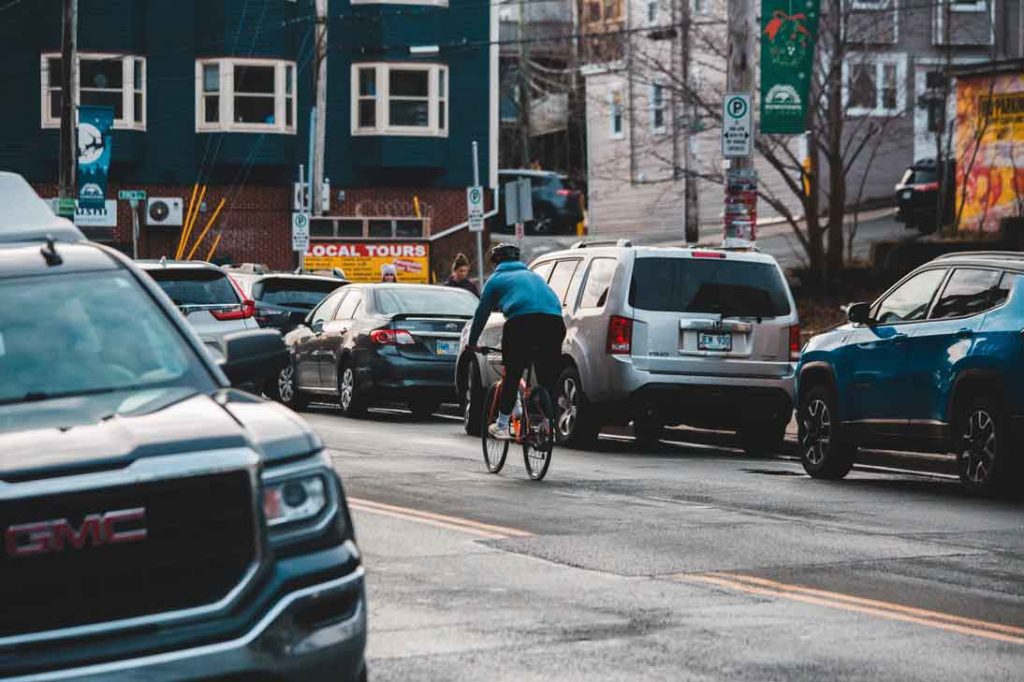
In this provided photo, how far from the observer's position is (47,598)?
17.1ft

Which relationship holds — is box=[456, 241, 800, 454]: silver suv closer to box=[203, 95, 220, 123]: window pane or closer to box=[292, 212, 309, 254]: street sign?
box=[292, 212, 309, 254]: street sign

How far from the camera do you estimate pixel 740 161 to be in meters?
23.4

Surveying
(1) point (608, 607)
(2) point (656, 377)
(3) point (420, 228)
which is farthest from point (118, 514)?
(3) point (420, 228)

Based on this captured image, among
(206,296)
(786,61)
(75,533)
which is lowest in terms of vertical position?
(75,533)

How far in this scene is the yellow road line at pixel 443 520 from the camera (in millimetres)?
11391

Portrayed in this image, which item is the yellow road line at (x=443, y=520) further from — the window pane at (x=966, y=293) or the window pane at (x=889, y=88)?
the window pane at (x=889, y=88)

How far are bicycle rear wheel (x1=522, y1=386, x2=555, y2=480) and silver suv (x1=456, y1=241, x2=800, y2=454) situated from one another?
2906 millimetres

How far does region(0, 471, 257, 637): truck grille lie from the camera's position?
17.1 ft

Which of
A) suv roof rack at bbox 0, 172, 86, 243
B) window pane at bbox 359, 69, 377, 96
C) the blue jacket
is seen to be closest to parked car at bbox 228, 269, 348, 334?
the blue jacket

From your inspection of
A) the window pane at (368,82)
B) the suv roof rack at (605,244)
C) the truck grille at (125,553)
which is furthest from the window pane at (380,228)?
the truck grille at (125,553)

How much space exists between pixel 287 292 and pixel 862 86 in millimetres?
19786

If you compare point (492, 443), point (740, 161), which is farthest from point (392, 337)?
point (492, 443)

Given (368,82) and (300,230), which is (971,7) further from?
(300,230)

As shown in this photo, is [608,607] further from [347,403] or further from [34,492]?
[347,403]
